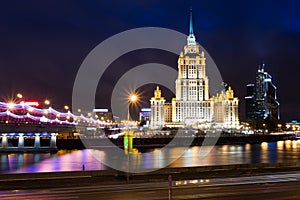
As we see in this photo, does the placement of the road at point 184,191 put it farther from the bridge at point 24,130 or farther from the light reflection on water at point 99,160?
the bridge at point 24,130

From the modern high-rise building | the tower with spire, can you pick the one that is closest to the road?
the modern high-rise building

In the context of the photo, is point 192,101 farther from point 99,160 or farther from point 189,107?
point 99,160

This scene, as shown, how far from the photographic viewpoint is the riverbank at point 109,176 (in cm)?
2438

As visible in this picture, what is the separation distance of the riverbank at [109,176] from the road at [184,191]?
148cm

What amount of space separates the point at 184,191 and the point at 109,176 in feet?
25.4

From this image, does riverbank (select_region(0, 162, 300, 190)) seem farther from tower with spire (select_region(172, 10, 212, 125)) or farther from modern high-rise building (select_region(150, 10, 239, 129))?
tower with spire (select_region(172, 10, 212, 125))

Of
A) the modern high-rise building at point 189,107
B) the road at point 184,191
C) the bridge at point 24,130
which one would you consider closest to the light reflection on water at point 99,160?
the bridge at point 24,130

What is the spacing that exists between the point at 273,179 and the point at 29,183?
15.4 metres

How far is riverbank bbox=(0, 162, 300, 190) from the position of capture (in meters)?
24.4

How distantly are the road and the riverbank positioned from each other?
1.48m

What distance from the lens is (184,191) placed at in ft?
68.7

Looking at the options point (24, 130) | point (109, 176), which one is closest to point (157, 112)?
point (24, 130)

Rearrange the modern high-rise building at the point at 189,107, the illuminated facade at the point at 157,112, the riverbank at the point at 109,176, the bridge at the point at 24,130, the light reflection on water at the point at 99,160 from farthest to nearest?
1. the illuminated facade at the point at 157,112
2. the modern high-rise building at the point at 189,107
3. the bridge at the point at 24,130
4. the light reflection on water at the point at 99,160
5. the riverbank at the point at 109,176

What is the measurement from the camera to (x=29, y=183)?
2433 centimetres
